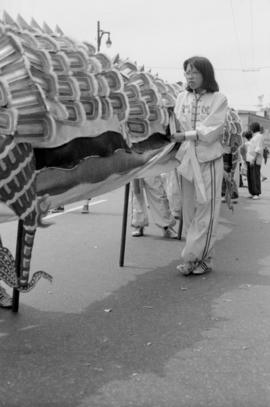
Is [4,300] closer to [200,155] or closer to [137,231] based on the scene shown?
[200,155]

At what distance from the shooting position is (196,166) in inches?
206

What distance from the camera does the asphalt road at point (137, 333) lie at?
9.91ft

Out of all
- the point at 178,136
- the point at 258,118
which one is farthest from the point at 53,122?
the point at 258,118

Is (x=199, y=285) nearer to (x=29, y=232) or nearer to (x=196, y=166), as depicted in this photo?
(x=196, y=166)

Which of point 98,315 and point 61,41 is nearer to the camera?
point 61,41

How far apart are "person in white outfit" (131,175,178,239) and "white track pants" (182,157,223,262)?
200cm

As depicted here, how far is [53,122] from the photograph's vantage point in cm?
320

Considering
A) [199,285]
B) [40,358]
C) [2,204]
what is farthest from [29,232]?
[199,285]

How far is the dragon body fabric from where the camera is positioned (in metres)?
3.07

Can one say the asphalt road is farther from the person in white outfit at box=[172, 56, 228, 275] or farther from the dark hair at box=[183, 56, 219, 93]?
the dark hair at box=[183, 56, 219, 93]

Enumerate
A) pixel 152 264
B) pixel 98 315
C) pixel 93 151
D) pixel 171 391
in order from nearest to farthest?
1. pixel 171 391
2. pixel 93 151
3. pixel 98 315
4. pixel 152 264

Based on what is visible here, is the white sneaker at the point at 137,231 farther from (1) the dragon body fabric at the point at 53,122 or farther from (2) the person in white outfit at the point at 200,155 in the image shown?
(1) the dragon body fabric at the point at 53,122

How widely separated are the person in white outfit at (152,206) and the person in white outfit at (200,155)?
1.98 meters

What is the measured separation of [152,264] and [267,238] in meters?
2.34
